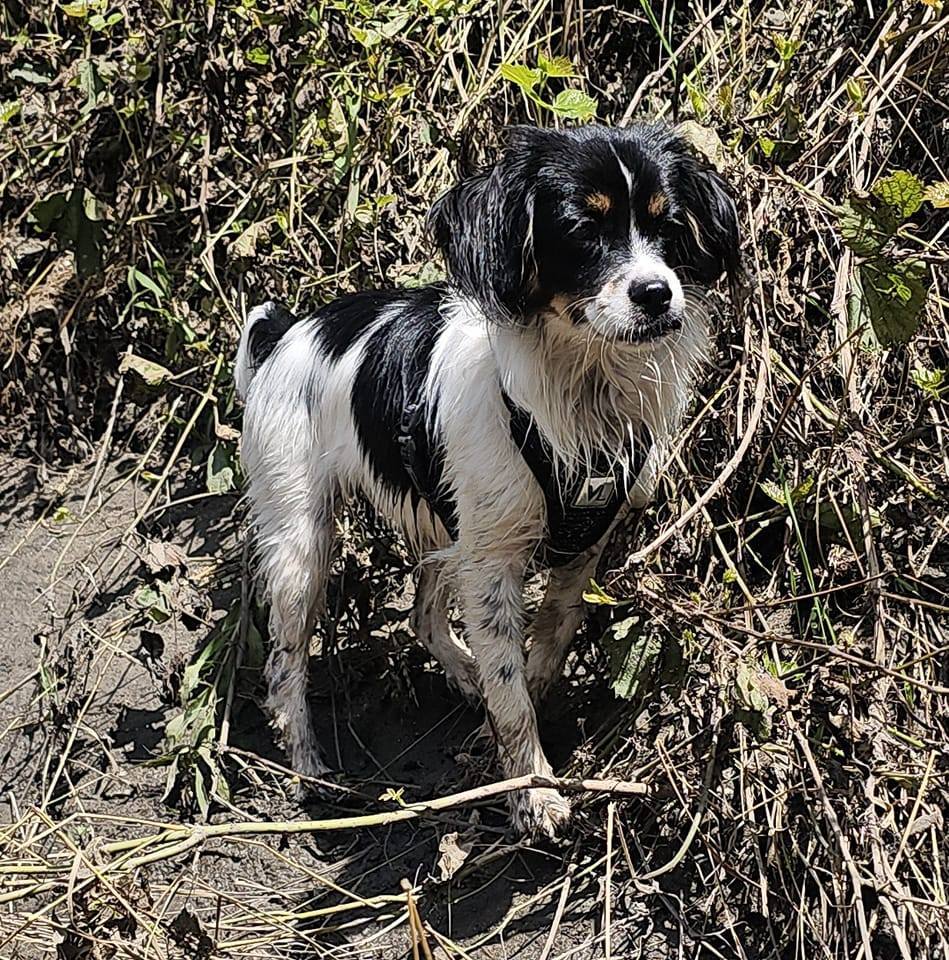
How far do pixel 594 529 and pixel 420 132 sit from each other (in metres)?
1.85

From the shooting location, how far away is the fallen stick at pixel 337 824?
3.15 metres

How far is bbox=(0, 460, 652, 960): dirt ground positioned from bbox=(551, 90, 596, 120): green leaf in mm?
1618

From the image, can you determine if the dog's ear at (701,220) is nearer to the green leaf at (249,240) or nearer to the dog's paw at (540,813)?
the dog's paw at (540,813)

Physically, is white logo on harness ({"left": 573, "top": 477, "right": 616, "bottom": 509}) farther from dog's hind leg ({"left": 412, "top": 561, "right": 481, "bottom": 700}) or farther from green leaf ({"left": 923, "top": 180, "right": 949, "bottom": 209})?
green leaf ({"left": 923, "top": 180, "right": 949, "bottom": 209})

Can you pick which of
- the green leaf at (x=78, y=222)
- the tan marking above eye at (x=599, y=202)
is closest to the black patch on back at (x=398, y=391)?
the tan marking above eye at (x=599, y=202)

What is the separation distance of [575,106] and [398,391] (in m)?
0.88

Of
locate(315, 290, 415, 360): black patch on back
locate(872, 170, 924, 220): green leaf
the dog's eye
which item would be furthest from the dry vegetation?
the dog's eye

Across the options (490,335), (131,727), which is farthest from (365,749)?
(490,335)

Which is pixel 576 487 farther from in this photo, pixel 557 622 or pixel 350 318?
pixel 350 318

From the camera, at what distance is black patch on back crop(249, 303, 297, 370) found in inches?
167

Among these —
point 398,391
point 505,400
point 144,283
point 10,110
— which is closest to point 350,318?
point 398,391

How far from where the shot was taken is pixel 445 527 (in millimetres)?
3793

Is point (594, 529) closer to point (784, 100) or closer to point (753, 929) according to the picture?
point (753, 929)

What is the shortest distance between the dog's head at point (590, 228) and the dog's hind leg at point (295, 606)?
1.10 meters
